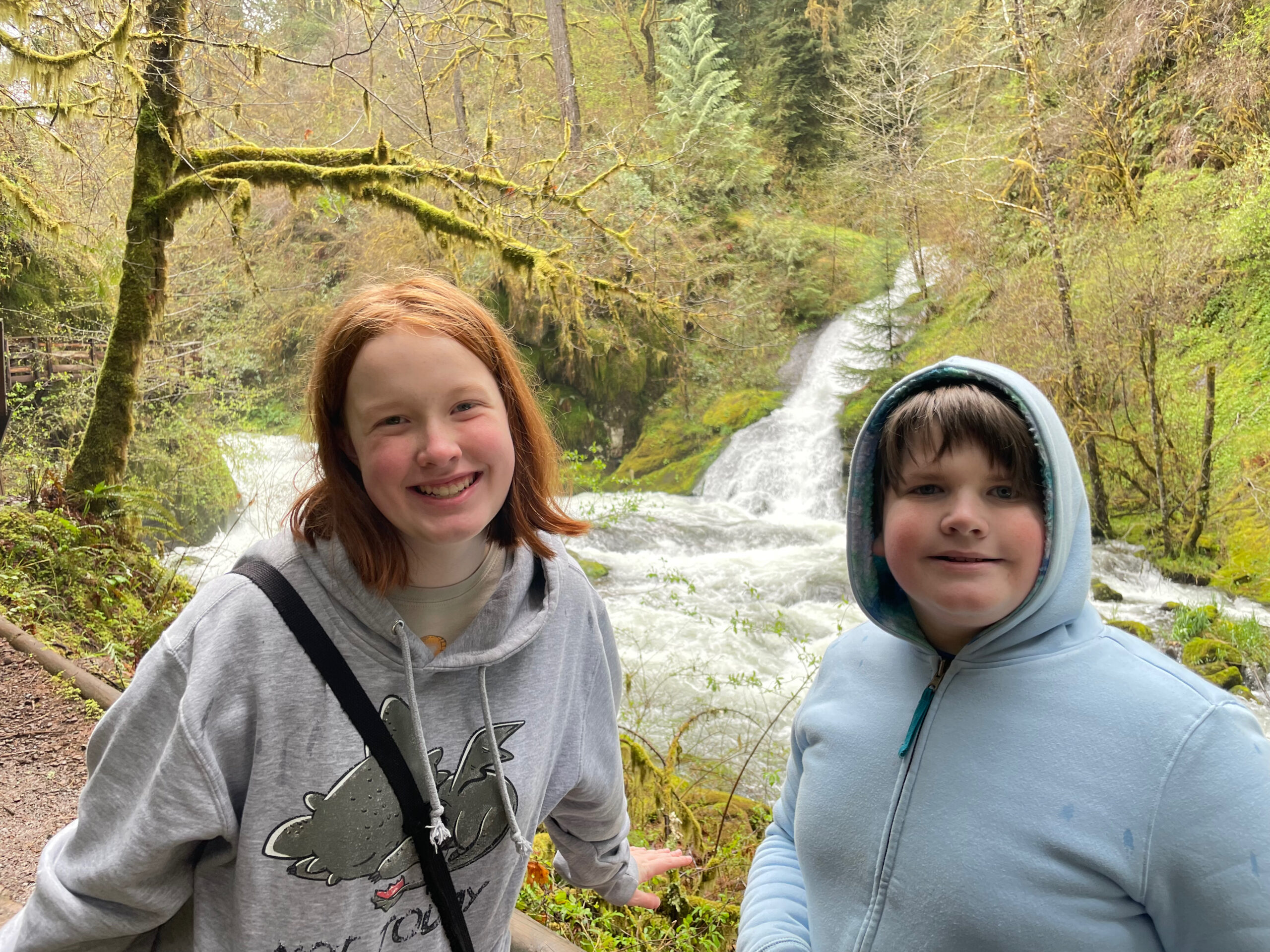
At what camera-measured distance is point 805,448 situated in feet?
41.6

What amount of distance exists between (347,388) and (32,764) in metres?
3.36

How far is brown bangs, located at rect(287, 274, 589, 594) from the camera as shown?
3.85ft

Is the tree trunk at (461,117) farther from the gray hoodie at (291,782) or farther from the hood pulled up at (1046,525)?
the hood pulled up at (1046,525)

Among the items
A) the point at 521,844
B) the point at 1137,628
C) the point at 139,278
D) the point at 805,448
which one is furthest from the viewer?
the point at 805,448

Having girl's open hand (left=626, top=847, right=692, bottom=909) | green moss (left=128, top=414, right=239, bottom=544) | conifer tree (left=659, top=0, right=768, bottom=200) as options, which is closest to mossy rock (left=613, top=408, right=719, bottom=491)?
conifer tree (left=659, top=0, right=768, bottom=200)

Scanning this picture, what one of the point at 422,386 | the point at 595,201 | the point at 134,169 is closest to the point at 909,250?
the point at 595,201

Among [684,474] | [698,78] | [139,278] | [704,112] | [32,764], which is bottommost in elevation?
[32,764]

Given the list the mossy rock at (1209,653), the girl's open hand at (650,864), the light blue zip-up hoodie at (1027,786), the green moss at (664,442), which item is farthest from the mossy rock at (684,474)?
the light blue zip-up hoodie at (1027,786)

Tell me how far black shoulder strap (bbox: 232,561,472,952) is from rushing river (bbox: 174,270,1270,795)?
10.8 ft

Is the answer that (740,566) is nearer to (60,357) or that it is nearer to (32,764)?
(32,764)

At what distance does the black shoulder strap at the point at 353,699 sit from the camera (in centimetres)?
112

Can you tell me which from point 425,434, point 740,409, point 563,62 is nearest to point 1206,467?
point 740,409

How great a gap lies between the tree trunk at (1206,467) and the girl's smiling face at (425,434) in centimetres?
839

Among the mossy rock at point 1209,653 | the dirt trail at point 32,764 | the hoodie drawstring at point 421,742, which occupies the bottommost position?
the mossy rock at point 1209,653
